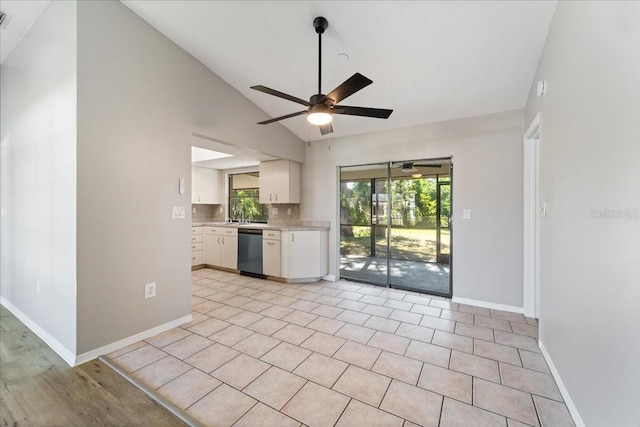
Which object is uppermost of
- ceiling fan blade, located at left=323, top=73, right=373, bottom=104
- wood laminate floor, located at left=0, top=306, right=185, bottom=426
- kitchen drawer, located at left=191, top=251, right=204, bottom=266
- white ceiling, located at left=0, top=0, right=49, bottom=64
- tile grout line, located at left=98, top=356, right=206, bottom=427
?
white ceiling, located at left=0, top=0, right=49, bottom=64

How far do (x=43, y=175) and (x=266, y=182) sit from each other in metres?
2.98

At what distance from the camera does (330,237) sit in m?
4.66

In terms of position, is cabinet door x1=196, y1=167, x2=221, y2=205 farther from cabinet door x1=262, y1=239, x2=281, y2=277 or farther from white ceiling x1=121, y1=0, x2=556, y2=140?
white ceiling x1=121, y1=0, x2=556, y2=140

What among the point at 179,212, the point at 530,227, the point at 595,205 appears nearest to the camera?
the point at 595,205

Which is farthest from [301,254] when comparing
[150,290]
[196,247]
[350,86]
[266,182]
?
[350,86]

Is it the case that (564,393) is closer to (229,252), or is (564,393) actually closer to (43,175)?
(43,175)

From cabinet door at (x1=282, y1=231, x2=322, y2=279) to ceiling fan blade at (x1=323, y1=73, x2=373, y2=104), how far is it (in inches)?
105

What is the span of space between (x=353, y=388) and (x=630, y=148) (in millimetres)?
1985

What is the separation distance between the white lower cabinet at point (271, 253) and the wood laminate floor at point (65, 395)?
263cm

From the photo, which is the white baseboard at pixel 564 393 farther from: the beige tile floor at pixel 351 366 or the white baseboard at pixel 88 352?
the white baseboard at pixel 88 352

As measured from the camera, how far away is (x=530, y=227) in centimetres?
309

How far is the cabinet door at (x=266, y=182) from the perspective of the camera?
495 centimetres

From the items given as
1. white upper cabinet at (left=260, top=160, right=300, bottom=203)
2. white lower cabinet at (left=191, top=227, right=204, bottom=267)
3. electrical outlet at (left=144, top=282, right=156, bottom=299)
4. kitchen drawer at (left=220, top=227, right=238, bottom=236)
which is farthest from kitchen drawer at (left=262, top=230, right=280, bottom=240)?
electrical outlet at (left=144, top=282, right=156, bottom=299)

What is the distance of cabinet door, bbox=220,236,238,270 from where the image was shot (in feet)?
16.7
